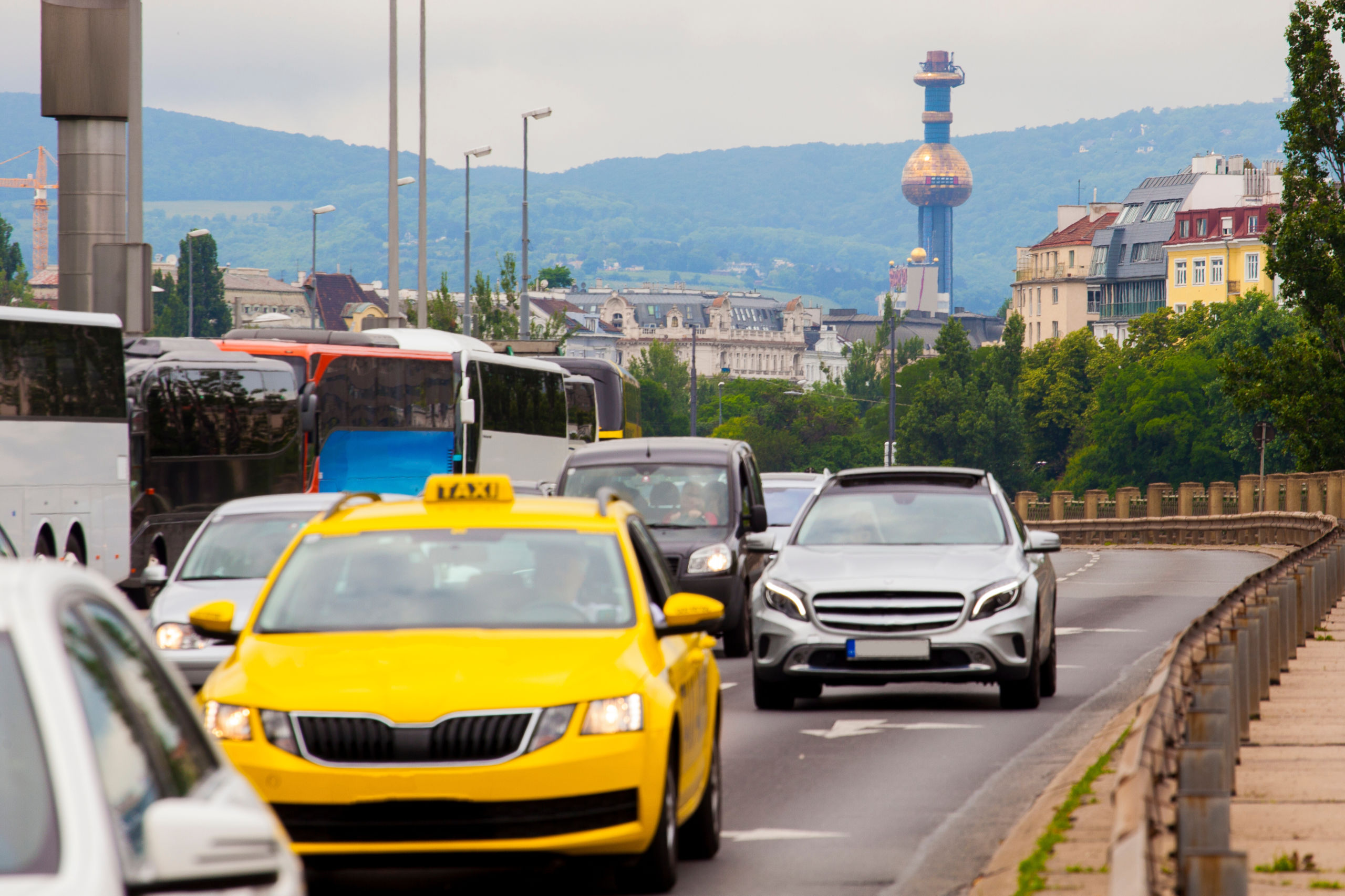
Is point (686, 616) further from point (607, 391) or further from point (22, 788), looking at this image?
point (607, 391)

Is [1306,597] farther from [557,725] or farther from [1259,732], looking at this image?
[557,725]

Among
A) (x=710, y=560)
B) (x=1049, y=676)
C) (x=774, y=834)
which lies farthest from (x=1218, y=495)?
(x=774, y=834)

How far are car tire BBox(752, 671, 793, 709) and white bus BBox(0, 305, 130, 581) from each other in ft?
33.2

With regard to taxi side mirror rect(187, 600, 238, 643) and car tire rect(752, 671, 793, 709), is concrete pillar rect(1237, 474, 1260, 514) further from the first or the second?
taxi side mirror rect(187, 600, 238, 643)

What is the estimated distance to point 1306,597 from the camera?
19.5 metres

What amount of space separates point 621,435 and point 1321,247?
50.7ft

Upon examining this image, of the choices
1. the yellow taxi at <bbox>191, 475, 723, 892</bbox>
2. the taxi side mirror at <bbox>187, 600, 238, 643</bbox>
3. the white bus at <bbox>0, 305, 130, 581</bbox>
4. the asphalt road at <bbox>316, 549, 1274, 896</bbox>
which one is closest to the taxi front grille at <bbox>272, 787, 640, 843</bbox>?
the yellow taxi at <bbox>191, 475, 723, 892</bbox>

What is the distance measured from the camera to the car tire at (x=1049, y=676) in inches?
607

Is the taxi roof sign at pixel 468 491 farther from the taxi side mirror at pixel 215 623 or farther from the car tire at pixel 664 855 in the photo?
the car tire at pixel 664 855

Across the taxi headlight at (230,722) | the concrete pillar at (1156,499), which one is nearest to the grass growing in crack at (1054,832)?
the taxi headlight at (230,722)

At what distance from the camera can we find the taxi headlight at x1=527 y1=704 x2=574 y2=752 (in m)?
7.13

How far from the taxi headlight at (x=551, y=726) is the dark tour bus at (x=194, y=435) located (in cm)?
2033

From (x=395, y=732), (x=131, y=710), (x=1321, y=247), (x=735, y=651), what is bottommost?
(x=735, y=651)

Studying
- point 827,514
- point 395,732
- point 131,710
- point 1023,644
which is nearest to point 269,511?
point 827,514
